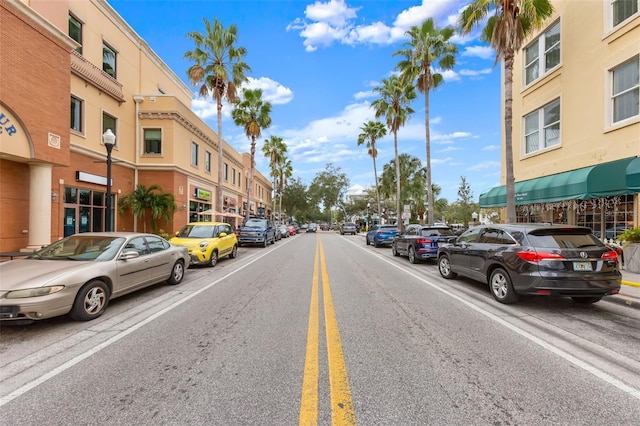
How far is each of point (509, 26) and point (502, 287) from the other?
34.3 ft

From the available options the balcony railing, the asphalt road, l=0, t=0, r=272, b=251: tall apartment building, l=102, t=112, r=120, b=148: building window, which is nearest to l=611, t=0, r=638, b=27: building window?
the asphalt road

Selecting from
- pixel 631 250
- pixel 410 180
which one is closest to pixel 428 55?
pixel 631 250

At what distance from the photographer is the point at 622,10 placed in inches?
444

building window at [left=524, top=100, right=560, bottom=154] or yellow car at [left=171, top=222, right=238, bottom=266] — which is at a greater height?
building window at [left=524, top=100, right=560, bottom=154]

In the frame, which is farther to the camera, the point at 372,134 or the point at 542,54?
the point at 372,134

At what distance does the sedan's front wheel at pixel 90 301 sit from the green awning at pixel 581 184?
45.6ft

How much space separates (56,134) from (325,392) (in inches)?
572

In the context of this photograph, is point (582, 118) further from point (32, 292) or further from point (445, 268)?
point (32, 292)

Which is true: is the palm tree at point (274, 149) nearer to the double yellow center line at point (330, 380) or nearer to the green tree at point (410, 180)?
the green tree at point (410, 180)

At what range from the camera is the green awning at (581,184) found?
10.1 meters

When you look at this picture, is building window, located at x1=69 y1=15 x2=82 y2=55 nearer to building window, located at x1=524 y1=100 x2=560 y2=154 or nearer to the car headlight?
the car headlight

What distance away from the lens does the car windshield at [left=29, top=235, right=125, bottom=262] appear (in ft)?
20.3

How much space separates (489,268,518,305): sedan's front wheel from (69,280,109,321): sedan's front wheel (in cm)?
762

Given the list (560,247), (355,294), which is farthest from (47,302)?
(560,247)
